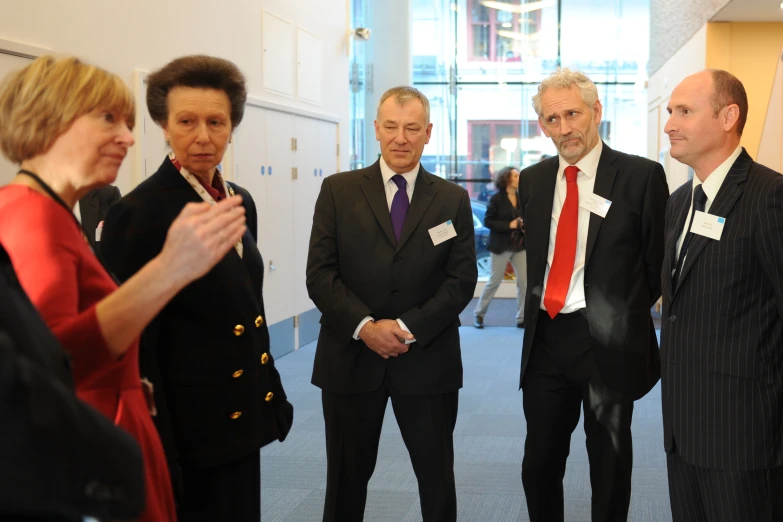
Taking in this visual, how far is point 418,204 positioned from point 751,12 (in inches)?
231

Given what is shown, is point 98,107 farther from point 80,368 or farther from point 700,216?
point 700,216

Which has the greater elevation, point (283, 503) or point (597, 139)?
point (597, 139)

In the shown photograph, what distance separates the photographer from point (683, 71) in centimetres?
913

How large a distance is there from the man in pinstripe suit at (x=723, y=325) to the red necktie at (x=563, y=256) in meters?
0.42

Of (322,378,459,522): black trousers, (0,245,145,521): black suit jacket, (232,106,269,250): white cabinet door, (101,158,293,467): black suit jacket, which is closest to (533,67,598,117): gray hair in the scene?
(322,378,459,522): black trousers

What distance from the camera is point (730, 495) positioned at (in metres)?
2.41

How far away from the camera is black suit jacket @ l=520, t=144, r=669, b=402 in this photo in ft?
9.50

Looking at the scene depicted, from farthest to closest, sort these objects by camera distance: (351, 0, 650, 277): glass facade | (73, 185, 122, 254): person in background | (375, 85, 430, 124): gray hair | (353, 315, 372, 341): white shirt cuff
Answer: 1. (351, 0, 650, 277): glass facade
2. (73, 185, 122, 254): person in background
3. (375, 85, 430, 124): gray hair
4. (353, 315, 372, 341): white shirt cuff

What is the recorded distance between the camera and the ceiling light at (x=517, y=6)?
1345 centimetres

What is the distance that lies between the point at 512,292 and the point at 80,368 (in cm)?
1223

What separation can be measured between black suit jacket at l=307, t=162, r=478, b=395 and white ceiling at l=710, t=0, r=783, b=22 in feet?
17.3

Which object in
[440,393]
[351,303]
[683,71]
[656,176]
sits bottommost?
[440,393]

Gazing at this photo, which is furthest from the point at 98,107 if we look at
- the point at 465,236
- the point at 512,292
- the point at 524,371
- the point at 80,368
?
the point at 512,292

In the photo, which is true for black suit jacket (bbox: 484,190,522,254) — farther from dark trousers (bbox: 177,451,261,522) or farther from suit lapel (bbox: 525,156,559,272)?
dark trousers (bbox: 177,451,261,522)
